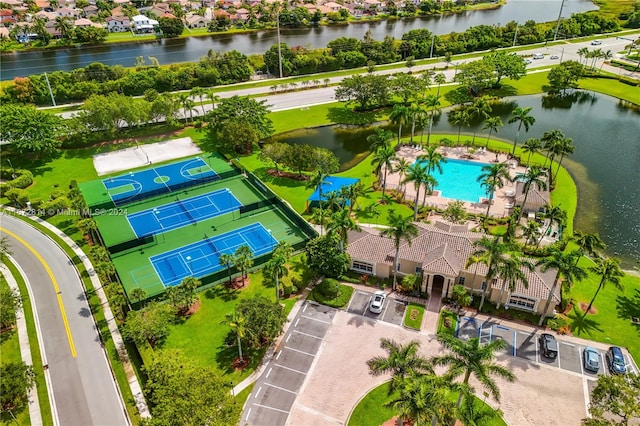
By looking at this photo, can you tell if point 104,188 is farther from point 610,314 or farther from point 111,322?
point 610,314

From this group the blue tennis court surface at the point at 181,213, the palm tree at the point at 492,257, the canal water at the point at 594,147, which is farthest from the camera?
the blue tennis court surface at the point at 181,213

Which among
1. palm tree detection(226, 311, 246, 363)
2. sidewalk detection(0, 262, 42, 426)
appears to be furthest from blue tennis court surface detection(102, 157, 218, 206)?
palm tree detection(226, 311, 246, 363)

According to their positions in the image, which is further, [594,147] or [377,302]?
[594,147]

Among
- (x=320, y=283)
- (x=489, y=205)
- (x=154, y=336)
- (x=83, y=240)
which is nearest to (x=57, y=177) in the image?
(x=83, y=240)

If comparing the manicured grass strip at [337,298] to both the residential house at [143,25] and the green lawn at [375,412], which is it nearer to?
the green lawn at [375,412]

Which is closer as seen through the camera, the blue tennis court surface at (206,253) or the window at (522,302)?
the window at (522,302)

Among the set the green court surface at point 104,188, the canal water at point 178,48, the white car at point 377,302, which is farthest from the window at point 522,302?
the canal water at point 178,48

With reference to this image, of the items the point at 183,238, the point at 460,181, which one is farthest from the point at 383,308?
the point at 460,181

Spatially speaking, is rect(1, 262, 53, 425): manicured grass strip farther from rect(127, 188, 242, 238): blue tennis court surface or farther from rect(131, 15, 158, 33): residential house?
rect(131, 15, 158, 33): residential house
